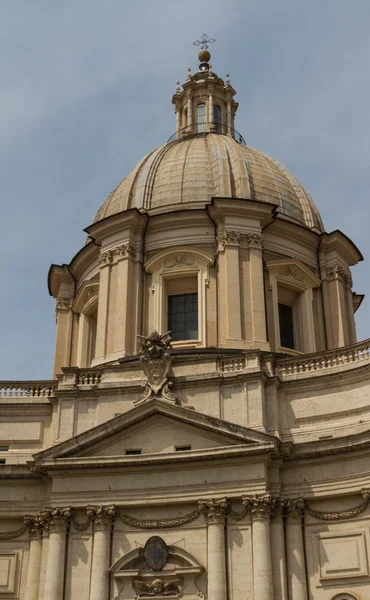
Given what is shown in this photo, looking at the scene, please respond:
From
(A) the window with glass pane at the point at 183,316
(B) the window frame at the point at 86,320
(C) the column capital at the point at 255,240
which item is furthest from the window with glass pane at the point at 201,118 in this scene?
(A) the window with glass pane at the point at 183,316

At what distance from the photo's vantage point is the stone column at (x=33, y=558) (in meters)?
28.8

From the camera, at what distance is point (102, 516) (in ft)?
95.1

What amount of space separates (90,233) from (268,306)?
8.95 meters

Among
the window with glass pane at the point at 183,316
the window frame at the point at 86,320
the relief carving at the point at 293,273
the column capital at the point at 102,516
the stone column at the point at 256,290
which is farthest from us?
the window frame at the point at 86,320

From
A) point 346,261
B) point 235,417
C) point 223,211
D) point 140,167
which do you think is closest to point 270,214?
point 223,211

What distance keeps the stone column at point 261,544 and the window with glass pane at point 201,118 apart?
24.5 meters

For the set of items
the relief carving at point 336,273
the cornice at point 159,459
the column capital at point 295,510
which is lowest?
the column capital at point 295,510

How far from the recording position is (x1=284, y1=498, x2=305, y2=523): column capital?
93.1 ft

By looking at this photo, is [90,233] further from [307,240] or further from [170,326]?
[307,240]

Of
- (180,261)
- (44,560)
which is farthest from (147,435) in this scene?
(180,261)

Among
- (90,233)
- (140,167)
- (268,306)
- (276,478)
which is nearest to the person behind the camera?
(276,478)

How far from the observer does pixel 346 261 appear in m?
40.9

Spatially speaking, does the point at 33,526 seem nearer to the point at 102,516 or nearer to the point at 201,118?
the point at 102,516

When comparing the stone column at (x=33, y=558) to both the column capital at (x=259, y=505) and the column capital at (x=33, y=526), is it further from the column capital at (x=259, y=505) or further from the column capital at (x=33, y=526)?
the column capital at (x=259, y=505)
